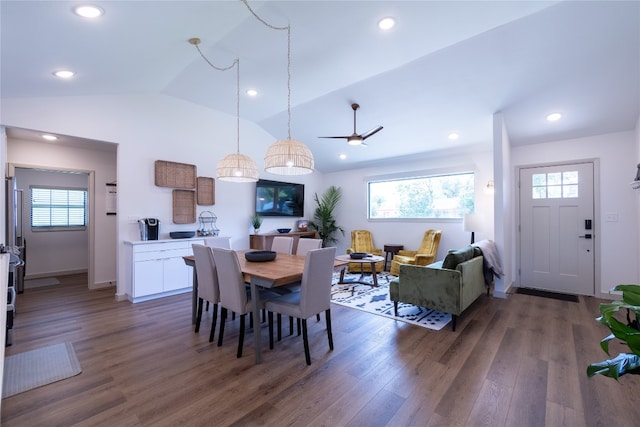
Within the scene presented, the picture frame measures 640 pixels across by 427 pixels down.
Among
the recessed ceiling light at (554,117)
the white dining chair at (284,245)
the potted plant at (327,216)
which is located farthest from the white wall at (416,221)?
the white dining chair at (284,245)

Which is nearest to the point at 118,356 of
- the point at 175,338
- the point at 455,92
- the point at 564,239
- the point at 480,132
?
the point at 175,338

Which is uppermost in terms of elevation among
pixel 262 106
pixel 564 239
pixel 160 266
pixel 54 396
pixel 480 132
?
pixel 262 106

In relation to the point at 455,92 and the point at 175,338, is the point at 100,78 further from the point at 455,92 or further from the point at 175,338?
the point at 455,92

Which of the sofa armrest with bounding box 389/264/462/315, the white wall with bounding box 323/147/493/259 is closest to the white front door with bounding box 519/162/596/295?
the white wall with bounding box 323/147/493/259

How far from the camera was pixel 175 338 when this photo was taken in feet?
9.54

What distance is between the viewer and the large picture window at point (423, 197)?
5.68m

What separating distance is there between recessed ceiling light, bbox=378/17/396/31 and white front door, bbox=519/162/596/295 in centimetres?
353

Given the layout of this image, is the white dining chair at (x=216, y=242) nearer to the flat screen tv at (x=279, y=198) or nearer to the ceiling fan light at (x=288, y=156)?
the ceiling fan light at (x=288, y=156)

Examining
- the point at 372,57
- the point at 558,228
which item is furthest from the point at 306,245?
the point at 558,228

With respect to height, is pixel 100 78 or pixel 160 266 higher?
pixel 100 78

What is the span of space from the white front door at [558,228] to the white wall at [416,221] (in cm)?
60

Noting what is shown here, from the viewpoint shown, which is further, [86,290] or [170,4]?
[86,290]

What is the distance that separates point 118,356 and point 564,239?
5.93 m

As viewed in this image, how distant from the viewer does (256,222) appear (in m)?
5.82
